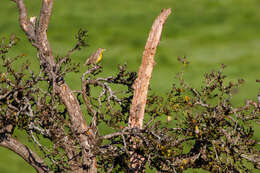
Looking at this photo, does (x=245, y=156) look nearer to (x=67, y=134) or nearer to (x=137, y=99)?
(x=137, y=99)

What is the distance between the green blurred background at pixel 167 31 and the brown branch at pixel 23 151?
7811 mm

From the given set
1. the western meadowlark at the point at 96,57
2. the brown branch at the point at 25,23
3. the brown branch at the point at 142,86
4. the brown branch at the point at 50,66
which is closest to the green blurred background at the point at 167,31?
the western meadowlark at the point at 96,57

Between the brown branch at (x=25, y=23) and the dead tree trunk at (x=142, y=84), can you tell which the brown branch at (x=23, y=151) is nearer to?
the dead tree trunk at (x=142, y=84)

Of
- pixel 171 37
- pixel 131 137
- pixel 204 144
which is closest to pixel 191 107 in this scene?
pixel 204 144

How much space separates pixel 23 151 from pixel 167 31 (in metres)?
9.63

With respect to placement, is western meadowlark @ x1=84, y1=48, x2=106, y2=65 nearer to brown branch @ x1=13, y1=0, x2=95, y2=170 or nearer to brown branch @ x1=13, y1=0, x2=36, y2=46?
brown branch @ x1=13, y1=0, x2=95, y2=170

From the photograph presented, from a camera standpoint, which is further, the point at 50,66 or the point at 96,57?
the point at 96,57

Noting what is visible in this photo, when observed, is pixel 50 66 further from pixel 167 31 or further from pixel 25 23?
pixel 167 31

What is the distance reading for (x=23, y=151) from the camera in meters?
4.87

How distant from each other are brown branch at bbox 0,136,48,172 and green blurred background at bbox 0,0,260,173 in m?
7.81

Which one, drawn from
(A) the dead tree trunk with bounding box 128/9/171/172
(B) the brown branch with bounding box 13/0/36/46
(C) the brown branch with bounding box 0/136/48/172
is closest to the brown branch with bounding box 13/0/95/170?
(B) the brown branch with bounding box 13/0/36/46

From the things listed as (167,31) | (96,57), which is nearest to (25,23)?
(96,57)

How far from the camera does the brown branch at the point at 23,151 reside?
4867mm

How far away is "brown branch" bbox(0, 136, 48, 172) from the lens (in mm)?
4867
